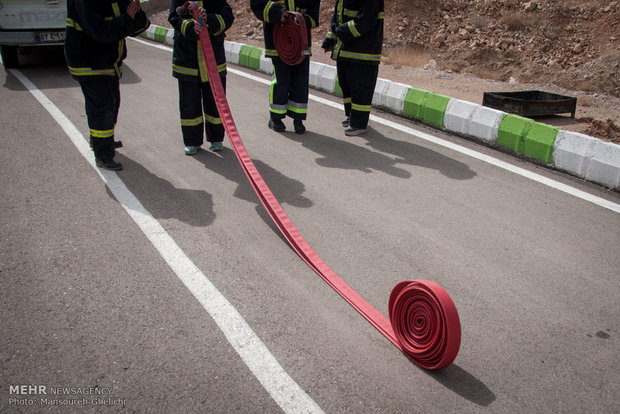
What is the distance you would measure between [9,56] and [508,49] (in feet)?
33.6

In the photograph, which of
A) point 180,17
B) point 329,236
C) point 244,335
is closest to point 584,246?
point 329,236

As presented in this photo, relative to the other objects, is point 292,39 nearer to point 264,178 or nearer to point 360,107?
point 360,107

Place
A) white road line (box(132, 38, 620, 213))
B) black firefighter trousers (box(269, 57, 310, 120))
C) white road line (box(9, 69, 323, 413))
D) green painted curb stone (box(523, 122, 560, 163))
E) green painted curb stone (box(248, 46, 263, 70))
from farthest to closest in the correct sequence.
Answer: green painted curb stone (box(248, 46, 263, 70)) → black firefighter trousers (box(269, 57, 310, 120)) → green painted curb stone (box(523, 122, 560, 163)) → white road line (box(132, 38, 620, 213)) → white road line (box(9, 69, 323, 413))

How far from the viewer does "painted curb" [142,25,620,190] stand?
17.1ft

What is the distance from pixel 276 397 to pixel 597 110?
7.23m

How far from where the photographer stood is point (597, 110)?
25.4ft

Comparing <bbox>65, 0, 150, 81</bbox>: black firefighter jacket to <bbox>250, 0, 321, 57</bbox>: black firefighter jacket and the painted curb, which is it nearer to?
<bbox>250, 0, 321, 57</bbox>: black firefighter jacket

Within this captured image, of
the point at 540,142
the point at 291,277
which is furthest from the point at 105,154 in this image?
the point at 540,142

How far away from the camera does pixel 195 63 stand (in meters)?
5.41

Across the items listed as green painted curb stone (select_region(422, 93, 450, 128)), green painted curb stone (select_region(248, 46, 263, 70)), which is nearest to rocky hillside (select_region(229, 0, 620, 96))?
green painted curb stone (select_region(422, 93, 450, 128))

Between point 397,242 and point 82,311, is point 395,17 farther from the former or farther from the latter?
point 82,311

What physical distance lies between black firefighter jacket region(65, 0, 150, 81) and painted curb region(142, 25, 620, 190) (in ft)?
12.7

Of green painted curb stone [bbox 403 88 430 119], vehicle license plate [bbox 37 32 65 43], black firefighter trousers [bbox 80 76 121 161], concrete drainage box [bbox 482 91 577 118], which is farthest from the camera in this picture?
vehicle license plate [bbox 37 32 65 43]

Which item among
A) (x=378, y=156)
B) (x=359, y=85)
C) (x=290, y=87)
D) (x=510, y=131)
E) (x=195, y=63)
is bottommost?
(x=378, y=156)
